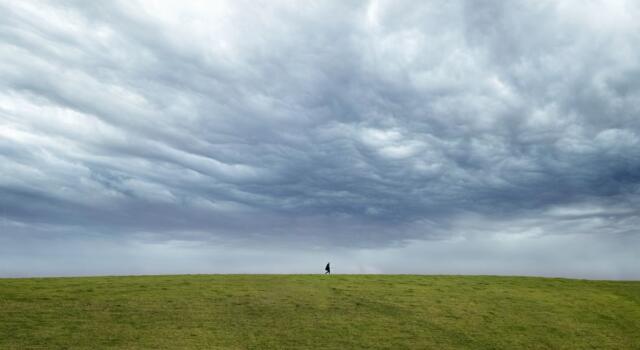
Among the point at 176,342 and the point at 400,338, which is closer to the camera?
the point at 176,342

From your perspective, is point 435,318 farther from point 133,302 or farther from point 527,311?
point 133,302

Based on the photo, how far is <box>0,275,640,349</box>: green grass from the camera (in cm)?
3070

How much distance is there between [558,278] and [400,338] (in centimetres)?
3707

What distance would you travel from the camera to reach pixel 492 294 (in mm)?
46125

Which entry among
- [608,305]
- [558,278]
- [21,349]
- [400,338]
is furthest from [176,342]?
[558,278]

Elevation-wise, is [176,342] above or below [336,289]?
below

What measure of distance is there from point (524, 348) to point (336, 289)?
2013cm

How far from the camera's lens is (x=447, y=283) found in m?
52.1

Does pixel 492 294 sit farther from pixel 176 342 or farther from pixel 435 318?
pixel 176 342

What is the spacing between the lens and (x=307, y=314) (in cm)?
3653

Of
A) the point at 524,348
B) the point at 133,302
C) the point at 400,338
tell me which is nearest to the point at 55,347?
the point at 133,302

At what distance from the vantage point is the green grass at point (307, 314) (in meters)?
30.7

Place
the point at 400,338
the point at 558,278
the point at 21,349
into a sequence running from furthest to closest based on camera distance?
the point at 558,278 < the point at 400,338 < the point at 21,349

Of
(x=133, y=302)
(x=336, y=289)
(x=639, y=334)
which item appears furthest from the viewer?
(x=336, y=289)
